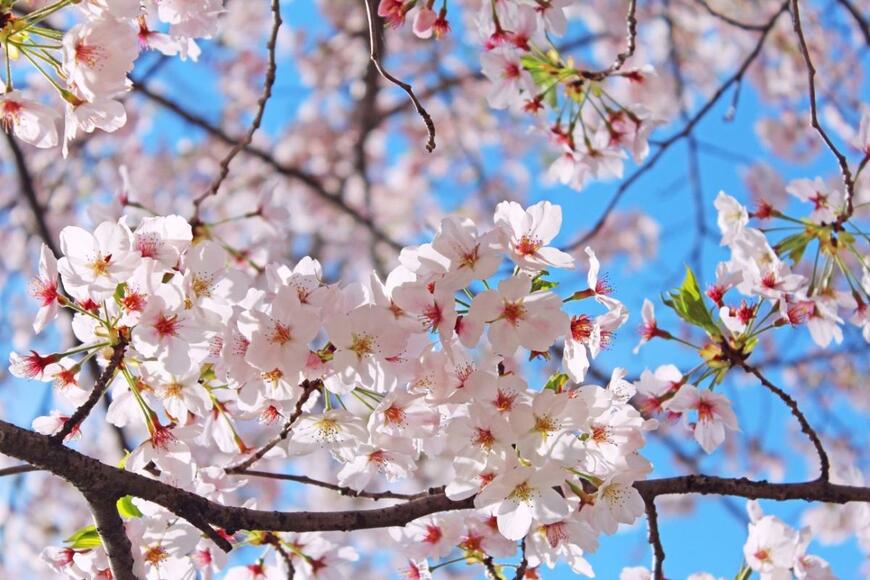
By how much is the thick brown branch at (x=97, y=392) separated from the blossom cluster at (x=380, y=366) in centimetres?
2

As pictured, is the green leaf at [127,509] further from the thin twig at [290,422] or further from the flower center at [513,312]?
the flower center at [513,312]

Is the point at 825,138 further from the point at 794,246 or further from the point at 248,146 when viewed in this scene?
the point at 248,146

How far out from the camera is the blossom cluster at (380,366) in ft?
4.98

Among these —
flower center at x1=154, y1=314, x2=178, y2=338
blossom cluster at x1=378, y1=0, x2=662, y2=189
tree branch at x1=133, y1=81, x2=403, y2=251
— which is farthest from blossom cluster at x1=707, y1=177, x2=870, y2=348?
tree branch at x1=133, y1=81, x2=403, y2=251

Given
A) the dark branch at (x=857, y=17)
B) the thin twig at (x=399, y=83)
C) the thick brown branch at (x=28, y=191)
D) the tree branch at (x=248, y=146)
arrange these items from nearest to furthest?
the thin twig at (x=399, y=83) → the dark branch at (x=857, y=17) → the thick brown branch at (x=28, y=191) → the tree branch at (x=248, y=146)

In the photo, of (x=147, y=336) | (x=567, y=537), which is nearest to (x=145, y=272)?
(x=147, y=336)

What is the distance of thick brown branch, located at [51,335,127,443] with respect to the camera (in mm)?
1532

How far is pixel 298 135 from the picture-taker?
369 inches

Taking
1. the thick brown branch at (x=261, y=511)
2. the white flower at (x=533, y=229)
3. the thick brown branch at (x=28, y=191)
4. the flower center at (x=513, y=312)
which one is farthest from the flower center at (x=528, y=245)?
the thick brown branch at (x=28, y=191)

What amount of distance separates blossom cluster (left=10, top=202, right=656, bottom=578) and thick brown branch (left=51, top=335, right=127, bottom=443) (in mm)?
16

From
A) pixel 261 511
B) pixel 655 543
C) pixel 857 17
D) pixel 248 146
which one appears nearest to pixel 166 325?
pixel 261 511

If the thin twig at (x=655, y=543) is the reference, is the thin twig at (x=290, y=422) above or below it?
above

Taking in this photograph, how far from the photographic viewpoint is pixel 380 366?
153 centimetres

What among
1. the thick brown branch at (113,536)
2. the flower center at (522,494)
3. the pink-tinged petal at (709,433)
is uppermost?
the pink-tinged petal at (709,433)
